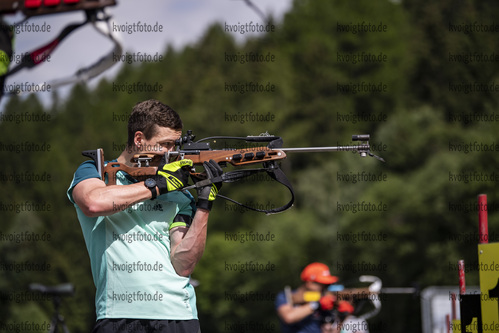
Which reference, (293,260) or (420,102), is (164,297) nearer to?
(293,260)

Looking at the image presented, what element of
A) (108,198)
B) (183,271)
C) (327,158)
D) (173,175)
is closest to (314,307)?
(183,271)

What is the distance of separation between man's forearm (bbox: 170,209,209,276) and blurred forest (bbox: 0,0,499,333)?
20.7 meters

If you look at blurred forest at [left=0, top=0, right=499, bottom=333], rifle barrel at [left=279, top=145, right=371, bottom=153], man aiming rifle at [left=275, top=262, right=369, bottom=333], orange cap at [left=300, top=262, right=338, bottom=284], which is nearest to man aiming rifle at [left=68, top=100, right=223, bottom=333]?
rifle barrel at [left=279, top=145, right=371, bottom=153]

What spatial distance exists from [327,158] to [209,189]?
41080mm

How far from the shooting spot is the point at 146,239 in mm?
4145

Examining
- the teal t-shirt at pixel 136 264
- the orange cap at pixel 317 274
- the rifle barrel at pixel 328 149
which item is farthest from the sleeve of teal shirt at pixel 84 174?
the orange cap at pixel 317 274

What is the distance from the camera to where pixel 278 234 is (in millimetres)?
37781

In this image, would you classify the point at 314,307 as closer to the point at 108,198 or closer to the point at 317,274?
the point at 317,274

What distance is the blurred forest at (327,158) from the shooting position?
32.2 m

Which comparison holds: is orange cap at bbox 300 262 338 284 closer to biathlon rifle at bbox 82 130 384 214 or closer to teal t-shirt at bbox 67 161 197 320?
biathlon rifle at bbox 82 130 384 214

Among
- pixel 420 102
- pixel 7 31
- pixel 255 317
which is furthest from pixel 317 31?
pixel 7 31

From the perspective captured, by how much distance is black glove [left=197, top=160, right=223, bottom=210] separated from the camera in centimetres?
418

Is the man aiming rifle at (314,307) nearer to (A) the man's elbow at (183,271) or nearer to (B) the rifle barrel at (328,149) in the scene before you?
(B) the rifle barrel at (328,149)

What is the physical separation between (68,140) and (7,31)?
177ft
